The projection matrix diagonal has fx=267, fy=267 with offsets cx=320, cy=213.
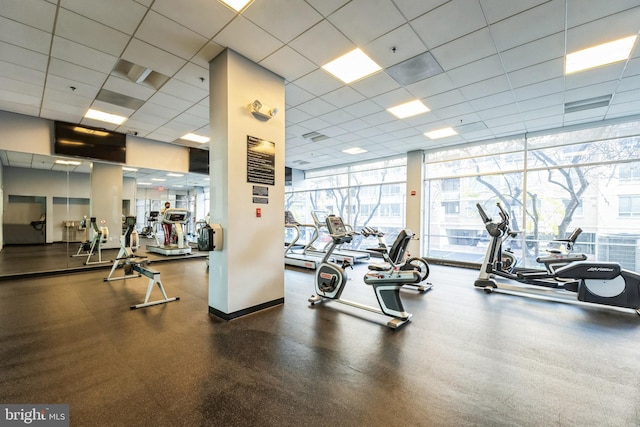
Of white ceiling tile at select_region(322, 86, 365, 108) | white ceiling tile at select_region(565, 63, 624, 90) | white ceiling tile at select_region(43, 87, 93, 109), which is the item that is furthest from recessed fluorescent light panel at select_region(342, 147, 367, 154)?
white ceiling tile at select_region(43, 87, 93, 109)

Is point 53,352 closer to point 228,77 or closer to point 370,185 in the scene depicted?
point 228,77

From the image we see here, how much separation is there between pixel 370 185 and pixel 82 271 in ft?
26.9

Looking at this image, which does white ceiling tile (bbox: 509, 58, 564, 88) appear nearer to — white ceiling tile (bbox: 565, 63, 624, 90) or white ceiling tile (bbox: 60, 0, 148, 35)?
white ceiling tile (bbox: 565, 63, 624, 90)

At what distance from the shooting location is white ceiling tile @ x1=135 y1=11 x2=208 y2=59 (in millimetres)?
2861

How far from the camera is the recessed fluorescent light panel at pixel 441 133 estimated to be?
6276 millimetres

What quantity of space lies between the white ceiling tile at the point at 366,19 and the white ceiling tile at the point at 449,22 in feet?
0.86

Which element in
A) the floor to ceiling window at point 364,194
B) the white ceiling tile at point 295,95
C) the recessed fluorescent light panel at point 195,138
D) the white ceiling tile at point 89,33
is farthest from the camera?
the floor to ceiling window at point 364,194

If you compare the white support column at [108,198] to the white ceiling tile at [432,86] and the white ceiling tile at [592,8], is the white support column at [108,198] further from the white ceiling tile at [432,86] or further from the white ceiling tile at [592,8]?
the white ceiling tile at [592,8]

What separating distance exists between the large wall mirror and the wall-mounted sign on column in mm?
3191

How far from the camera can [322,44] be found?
3.23m

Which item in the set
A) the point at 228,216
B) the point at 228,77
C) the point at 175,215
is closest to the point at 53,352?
the point at 228,216

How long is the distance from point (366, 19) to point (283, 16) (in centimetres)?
87

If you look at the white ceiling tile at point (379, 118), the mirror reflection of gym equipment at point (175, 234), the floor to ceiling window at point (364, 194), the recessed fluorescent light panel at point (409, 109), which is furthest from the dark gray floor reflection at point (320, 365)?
the floor to ceiling window at point (364, 194)

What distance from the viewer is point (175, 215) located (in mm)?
7988
